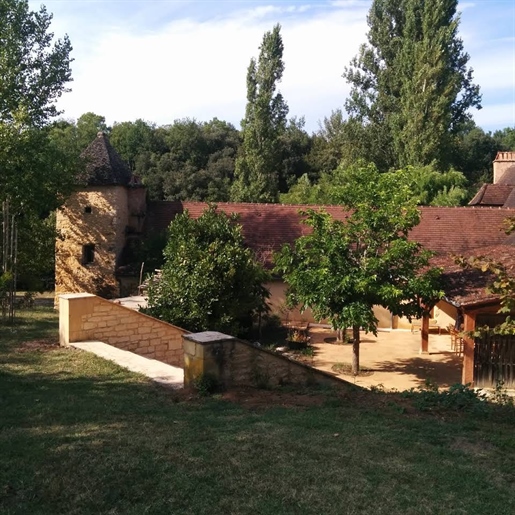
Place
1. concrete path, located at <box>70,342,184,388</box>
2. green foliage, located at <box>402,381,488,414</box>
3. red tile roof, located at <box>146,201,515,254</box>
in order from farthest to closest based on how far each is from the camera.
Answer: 1. red tile roof, located at <box>146,201,515,254</box>
2. concrete path, located at <box>70,342,184,388</box>
3. green foliage, located at <box>402,381,488,414</box>

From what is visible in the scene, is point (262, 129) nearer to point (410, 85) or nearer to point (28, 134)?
point (410, 85)

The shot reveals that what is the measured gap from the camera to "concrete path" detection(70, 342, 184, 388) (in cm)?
867

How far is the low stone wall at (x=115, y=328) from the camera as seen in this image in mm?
11180

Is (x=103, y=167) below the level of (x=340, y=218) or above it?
above

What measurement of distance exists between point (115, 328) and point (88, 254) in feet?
37.5

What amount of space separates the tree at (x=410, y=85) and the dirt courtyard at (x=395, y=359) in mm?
17355

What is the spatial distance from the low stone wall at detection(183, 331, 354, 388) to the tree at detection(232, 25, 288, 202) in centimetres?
2802

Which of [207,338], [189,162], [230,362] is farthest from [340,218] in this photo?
[189,162]

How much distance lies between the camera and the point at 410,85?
112 feet

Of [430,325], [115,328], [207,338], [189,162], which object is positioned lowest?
[430,325]

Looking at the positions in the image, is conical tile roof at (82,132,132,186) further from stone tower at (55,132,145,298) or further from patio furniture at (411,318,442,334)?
patio furniture at (411,318,442,334)

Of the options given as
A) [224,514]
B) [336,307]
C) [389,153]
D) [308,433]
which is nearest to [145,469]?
[224,514]

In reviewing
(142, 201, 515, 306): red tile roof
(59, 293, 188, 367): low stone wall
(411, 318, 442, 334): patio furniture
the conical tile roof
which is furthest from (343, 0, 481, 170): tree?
(59, 293, 188, 367): low stone wall

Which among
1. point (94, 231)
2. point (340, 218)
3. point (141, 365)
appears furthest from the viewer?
point (340, 218)
